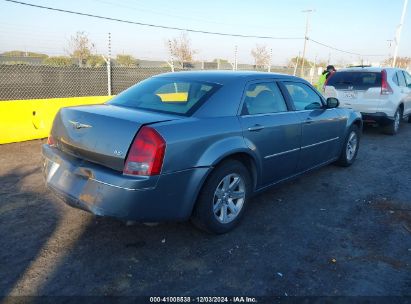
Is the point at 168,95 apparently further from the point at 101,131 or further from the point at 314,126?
the point at 314,126

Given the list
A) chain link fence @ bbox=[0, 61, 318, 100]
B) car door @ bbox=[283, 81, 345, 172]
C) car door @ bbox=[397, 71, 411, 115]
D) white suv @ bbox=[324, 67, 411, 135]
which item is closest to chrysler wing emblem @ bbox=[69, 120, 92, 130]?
car door @ bbox=[283, 81, 345, 172]

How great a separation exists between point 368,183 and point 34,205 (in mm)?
4538

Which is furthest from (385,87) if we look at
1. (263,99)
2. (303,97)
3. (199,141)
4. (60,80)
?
(60,80)

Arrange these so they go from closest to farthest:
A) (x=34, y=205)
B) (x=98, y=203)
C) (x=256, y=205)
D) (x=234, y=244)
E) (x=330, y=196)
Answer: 1. (x=98, y=203)
2. (x=234, y=244)
3. (x=34, y=205)
4. (x=256, y=205)
5. (x=330, y=196)

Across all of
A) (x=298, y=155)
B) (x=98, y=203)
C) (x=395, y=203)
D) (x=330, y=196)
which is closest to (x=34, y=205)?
(x=98, y=203)

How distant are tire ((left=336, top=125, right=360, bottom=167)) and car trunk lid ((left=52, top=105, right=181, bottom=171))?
3649mm

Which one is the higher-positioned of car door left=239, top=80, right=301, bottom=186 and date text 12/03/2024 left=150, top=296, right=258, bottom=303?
car door left=239, top=80, right=301, bottom=186

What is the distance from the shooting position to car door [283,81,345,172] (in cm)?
454

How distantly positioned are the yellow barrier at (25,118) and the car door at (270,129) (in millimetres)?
4772

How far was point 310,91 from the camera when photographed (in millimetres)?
5027

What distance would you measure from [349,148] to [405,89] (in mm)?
4623

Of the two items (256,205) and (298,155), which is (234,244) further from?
(298,155)

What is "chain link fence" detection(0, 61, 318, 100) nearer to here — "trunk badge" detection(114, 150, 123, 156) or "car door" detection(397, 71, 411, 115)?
"car door" detection(397, 71, 411, 115)

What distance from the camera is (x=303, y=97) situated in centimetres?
482
